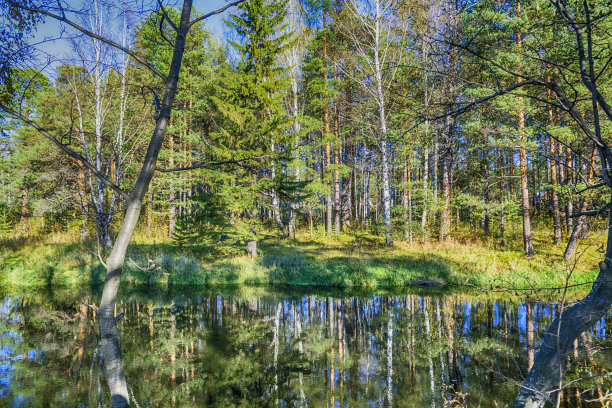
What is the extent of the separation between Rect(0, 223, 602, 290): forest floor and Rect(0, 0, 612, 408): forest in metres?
0.10

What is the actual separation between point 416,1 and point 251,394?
51.4 feet

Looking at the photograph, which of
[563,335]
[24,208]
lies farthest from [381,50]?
[24,208]

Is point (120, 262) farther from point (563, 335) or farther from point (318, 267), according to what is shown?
point (318, 267)

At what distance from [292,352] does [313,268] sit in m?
6.37

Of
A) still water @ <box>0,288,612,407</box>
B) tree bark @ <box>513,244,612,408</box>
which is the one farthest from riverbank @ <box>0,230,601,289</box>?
tree bark @ <box>513,244,612,408</box>

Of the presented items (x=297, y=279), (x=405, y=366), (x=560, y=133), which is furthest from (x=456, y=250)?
(x=405, y=366)

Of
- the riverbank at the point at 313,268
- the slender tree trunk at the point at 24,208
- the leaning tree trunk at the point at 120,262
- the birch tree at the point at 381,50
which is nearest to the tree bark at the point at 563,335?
the leaning tree trunk at the point at 120,262

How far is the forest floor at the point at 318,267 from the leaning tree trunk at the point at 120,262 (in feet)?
33.8

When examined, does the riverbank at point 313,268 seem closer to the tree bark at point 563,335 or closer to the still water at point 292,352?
the still water at point 292,352

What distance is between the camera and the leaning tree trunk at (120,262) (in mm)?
2543

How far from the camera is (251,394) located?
5.17m

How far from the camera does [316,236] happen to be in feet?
68.5

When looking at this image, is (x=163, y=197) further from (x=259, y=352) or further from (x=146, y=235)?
(x=259, y=352)

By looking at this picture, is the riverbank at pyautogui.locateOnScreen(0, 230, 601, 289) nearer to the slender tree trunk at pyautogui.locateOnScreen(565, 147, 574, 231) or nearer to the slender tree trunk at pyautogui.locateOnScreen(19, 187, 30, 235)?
the slender tree trunk at pyautogui.locateOnScreen(565, 147, 574, 231)
